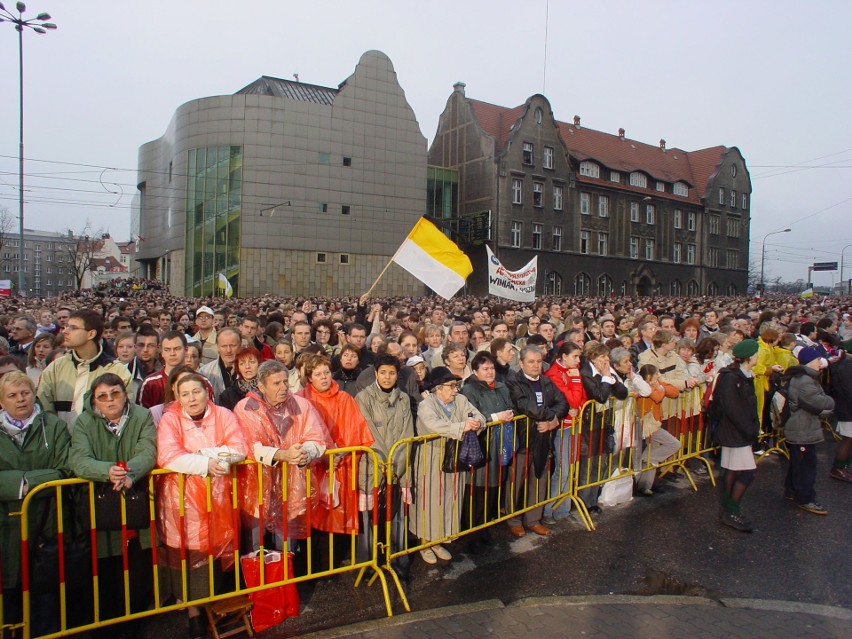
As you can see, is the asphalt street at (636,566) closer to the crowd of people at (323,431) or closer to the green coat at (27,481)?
the crowd of people at (323,431)

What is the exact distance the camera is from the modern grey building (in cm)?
3888

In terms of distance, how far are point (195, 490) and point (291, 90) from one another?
42689 mm

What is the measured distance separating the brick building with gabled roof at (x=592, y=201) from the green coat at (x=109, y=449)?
38.9 metres

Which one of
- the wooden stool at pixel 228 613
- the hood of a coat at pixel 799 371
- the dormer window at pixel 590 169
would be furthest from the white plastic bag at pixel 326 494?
the dormer window at pixel 590 169

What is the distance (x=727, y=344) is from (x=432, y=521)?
5728 mm

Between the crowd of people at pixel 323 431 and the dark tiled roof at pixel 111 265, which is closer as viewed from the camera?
the crowd of people at pixel 323 431

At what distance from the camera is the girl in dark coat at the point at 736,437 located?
5797 mm

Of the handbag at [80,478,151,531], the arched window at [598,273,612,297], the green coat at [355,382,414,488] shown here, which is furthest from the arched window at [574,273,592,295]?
the handbag at [80,478,151,531]

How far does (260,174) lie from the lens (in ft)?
127

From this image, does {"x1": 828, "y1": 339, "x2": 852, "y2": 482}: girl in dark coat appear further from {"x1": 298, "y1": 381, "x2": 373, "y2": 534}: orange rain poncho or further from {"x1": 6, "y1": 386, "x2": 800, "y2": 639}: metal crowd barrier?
{"x1": 298, "y1": 381, "x2": 373, "y2": 534}: orange rain poncho

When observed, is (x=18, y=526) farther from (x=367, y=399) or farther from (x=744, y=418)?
(x=744, y=418)

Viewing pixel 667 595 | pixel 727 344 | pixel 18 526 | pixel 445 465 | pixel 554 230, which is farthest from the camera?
pixel 554 230

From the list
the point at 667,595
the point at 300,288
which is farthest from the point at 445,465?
the point at 300,288

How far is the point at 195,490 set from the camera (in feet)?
13.0
